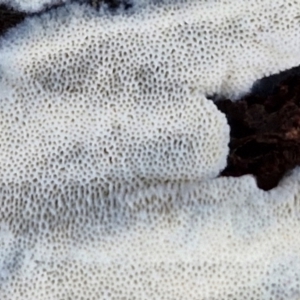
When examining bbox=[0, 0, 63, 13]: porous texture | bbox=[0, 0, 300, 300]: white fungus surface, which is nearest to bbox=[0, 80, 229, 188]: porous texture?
bbox=[0, 0, 300, 300]: white fungus surface

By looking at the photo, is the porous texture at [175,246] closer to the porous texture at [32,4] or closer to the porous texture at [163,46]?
the porous texture at [163,46]

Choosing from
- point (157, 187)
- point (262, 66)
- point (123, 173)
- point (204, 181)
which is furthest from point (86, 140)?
point (262, 66)

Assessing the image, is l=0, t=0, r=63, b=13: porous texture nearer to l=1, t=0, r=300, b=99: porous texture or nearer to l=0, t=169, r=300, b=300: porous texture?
l=1, t=0, r=300, b=99: porous texture

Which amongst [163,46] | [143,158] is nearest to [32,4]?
[163,46]

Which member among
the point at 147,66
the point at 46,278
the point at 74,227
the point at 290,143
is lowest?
the point at 46,278

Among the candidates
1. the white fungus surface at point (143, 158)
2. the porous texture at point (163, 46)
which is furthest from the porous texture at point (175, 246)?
the porous texture at point (163, 46)

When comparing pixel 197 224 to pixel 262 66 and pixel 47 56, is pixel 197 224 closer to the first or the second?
pixel 262 66

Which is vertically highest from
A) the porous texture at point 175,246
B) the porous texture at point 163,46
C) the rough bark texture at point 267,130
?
the porous texture at point 163,46
